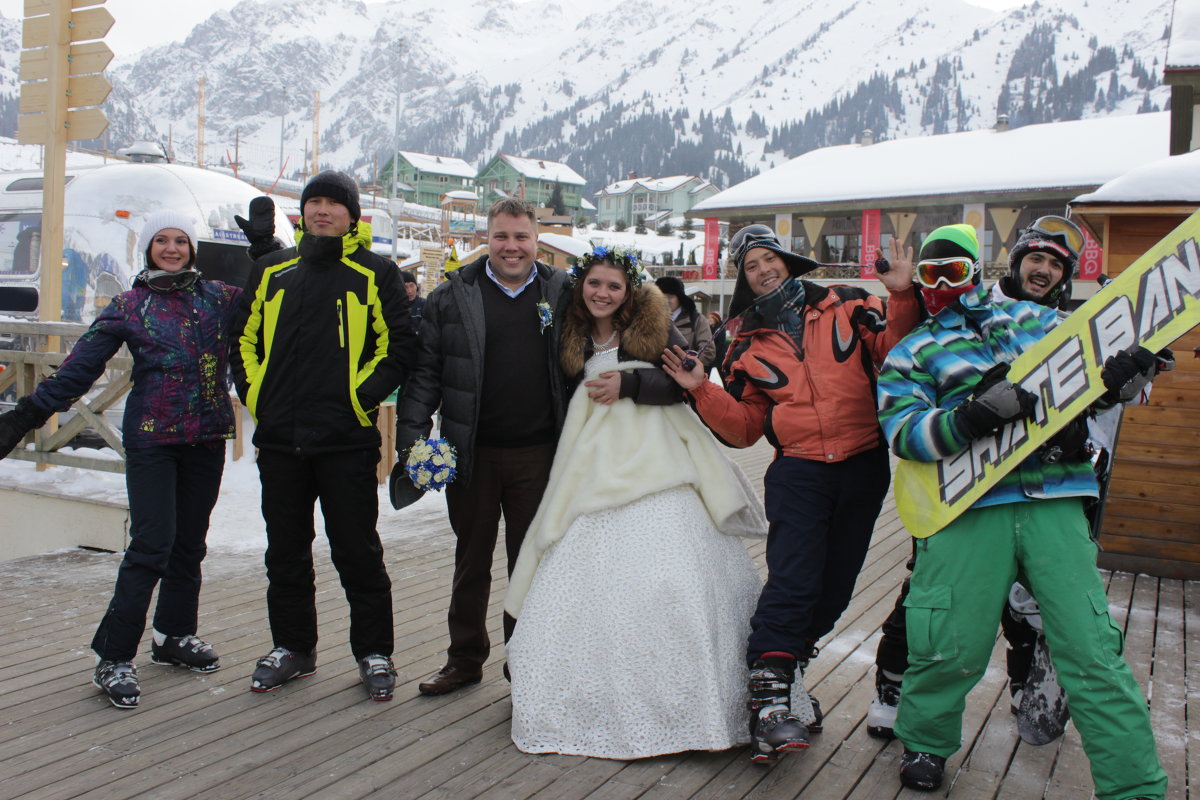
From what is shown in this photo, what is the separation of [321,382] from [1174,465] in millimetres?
4764

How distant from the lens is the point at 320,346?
332cm

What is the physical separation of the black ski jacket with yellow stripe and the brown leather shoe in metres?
0.91

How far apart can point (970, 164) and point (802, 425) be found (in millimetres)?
30748

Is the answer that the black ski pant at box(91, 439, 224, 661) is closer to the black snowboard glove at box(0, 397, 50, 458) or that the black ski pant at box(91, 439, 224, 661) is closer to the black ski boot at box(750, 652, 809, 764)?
the black snowboard glove at box(0, 397, 50, 458)

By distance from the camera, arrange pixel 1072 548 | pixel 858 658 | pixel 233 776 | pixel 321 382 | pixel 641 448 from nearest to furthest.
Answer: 1. pixel 1072 548
2. pixel 233 776
3. pixel 641 448
4. pixel 321 382
5. pixel 858 658

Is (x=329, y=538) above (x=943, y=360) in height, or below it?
below

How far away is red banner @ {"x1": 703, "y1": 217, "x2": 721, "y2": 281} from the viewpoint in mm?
35375

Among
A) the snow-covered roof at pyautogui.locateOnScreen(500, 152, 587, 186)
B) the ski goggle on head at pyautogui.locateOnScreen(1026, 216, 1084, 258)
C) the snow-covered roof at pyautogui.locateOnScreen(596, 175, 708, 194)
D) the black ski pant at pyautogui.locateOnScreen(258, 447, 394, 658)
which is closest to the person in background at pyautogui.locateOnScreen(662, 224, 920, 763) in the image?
the ski goggle on head at pyautogui.locateOnScreen(1026, 216, 1084, 258)

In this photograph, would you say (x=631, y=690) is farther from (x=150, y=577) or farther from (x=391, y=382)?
(x=150, y=577)

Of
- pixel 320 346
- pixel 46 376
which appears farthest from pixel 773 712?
pixel 46 376

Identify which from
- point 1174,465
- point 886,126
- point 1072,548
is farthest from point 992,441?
point 886,126

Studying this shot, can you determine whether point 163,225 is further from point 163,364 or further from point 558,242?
point 558,242

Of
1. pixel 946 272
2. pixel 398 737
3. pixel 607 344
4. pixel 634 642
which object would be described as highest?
pixel 946 272

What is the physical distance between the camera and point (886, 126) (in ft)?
561
